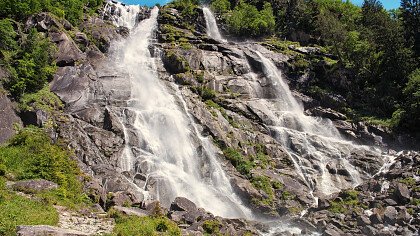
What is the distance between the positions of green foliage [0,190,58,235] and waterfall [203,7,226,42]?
5378cm

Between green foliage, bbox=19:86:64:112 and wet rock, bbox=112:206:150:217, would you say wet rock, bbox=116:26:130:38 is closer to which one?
green foliage, bbox=19:86:64:112

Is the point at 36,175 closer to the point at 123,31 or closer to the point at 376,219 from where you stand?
the point at 376,219

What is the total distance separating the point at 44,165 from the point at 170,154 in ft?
36.7

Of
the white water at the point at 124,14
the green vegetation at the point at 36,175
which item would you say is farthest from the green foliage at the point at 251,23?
the green vegetation at the point at 36,175

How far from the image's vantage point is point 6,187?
18875mm

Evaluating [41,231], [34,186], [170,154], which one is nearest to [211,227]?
[41,231]

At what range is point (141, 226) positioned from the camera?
16.7 metres

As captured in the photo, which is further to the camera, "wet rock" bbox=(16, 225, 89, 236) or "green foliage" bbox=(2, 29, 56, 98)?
"green foliage" bbox=(2, 29, 56, 98)

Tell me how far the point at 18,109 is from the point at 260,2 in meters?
62.1

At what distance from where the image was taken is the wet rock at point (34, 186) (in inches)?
754

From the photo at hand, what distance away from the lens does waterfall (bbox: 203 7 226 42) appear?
67.9 m

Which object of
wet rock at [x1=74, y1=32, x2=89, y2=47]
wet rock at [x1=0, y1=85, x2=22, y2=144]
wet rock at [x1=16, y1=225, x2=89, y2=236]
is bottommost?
wet rock at [x1=16, y1=225, x2=89, y2=236]

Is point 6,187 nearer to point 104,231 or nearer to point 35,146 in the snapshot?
point 35,146

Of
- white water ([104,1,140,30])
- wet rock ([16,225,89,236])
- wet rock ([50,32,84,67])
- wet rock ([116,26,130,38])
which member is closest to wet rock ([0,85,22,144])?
wet rock ([50,32,84,67])
